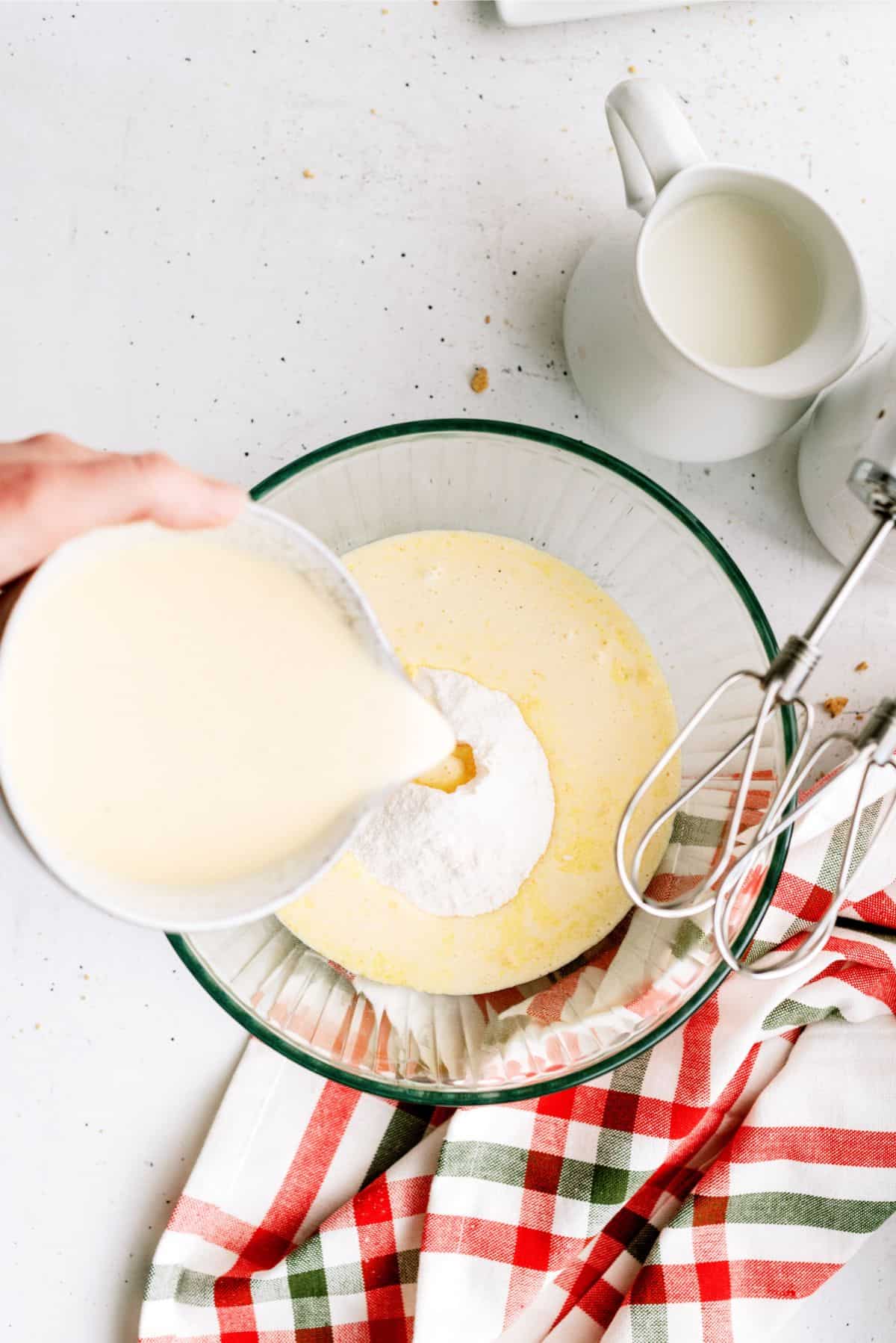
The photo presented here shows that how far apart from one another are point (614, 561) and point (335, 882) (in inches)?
11.9

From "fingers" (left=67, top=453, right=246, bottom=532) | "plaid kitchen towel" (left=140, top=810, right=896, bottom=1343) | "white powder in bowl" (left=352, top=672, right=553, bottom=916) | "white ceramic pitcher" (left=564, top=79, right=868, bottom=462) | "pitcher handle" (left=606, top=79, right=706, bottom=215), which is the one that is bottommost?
"plaid kitchen towel" (left=140, top=810, right=896, bottom=1343)

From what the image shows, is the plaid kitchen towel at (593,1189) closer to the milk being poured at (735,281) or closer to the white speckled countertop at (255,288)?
the white speckled countertop at (255,288)

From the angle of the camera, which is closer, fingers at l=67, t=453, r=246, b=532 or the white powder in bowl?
fingers at l=67, t=453, r=246, b=532

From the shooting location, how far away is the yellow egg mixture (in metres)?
0.77

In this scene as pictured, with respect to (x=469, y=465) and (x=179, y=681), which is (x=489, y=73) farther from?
(x=179, y=681)

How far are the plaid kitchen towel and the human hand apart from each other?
1.41 feet

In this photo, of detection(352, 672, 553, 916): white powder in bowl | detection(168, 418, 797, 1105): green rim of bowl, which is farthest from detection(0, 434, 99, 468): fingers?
detection(352, 672, 553, 916): white powder in bowl

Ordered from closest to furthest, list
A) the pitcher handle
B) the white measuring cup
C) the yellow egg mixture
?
the white measuring cup → the pitcher handle → the yellow egg mixture

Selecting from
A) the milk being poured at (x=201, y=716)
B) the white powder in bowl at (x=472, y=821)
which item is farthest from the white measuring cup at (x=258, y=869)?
the white powder in bowl at (x=472, y=821)

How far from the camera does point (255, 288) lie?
0.81 metres

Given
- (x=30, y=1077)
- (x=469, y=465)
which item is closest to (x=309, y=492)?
(x=469, y=465)

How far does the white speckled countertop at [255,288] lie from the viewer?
2.65ft

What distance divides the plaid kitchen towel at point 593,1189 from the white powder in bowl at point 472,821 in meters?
0.16

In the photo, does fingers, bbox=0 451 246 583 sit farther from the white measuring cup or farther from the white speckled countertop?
the white speckled countertop
